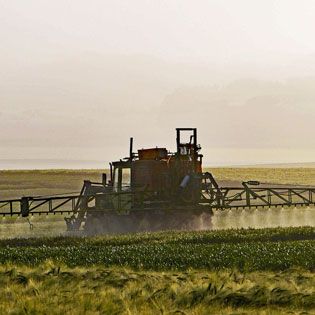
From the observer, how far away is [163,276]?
11406 millimetres

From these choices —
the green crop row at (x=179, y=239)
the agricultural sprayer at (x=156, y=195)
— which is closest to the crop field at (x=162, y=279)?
the green crop row at (x=179, y=239)

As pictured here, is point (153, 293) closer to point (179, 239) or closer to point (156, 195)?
point (179, 239)

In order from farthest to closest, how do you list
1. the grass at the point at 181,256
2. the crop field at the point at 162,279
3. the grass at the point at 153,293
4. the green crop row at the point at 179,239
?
the green crop row at the point at 179,239 < the grass at the point at 181,256 < the crop field at the point at 162,279 < the grass at the point at 153,293

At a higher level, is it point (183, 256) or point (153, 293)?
point (153, 293)

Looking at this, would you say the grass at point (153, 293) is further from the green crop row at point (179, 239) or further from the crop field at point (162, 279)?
the green crop row at point (179, 239)

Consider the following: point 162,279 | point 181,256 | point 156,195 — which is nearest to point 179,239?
point 181,256

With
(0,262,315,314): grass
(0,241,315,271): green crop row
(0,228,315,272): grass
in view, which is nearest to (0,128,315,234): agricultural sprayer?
(0,228,315,272): grass

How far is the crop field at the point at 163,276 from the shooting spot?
29.5 feet

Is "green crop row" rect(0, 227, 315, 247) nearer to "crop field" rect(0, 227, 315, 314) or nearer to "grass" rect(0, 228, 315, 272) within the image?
"grass" rect(0, 228, 315, 272)

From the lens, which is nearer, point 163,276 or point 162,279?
point 162,279

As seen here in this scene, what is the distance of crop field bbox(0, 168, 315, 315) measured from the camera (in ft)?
29.5

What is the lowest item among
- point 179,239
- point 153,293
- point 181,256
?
point 179,239

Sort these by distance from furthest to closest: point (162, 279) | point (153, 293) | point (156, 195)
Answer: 1. point (156, 195)
2. point (162, 279)
3. point (153, 293)

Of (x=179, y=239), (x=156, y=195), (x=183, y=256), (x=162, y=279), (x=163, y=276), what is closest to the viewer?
(x=162, y=279)
